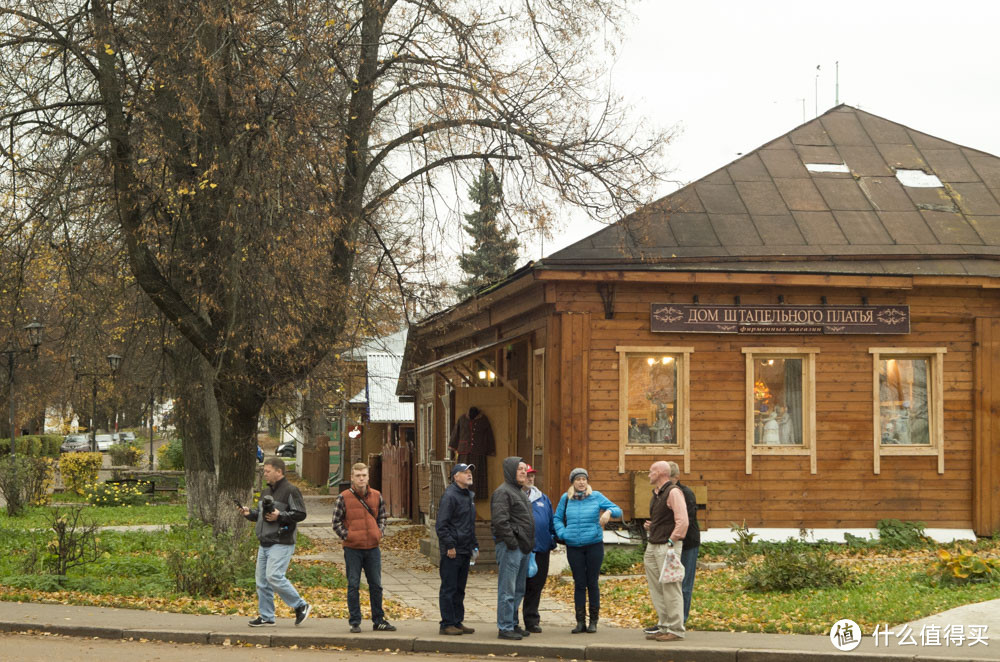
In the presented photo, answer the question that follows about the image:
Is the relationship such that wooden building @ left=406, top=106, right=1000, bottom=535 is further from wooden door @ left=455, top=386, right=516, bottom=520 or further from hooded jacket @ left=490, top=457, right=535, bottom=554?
hooded jacket @ left=490, top=457, right=535, bottom=554

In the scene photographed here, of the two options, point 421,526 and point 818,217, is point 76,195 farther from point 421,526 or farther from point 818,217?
point 421,526

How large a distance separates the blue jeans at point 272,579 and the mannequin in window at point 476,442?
8.40 metres

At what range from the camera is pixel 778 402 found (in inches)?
716

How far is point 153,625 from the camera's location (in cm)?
1220

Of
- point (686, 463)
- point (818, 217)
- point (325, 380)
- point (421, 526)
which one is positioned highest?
point (818, 217)

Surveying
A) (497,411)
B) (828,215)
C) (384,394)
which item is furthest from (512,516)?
(384,394)

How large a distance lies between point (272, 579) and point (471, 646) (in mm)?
2152

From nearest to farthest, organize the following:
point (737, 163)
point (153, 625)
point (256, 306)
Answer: point (153, 625) → point (256, 306) → point (737, 163)

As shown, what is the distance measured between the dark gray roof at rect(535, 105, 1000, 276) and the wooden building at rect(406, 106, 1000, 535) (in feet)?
0.16

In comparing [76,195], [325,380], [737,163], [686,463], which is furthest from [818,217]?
[76,195]

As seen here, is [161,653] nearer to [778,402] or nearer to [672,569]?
[672,569]

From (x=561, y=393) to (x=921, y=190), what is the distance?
774 cm

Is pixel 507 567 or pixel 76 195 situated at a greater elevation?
pixel 76 195

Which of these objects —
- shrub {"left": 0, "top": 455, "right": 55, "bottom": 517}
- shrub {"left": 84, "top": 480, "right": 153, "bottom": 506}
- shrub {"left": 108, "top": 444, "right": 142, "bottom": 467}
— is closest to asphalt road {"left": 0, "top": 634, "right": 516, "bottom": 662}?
shrub {"left": 0, "top": 455, "right": 55, "bottom": 517}
